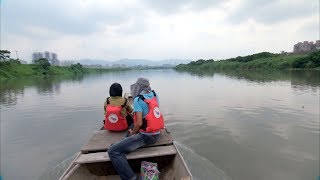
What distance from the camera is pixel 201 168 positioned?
23.9 ft

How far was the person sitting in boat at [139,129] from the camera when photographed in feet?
16.0

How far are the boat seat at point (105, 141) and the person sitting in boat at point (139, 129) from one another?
41 centimetres

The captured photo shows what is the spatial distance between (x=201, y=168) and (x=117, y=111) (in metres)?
2.97

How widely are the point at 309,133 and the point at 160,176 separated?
7663 mm

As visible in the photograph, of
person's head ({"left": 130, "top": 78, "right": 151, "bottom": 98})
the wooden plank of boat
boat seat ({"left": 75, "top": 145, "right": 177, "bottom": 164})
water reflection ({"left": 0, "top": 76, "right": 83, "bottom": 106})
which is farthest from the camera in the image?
water reflection ({"left": 0, "top": 76, "right": 83, "bottom": 106})

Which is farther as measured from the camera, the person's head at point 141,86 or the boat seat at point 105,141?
the boat seat at point 105,141

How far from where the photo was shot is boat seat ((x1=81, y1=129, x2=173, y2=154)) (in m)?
5.53

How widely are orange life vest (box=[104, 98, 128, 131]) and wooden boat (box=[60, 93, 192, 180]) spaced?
39cm

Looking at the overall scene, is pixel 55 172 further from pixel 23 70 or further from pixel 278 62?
pixel 278 62

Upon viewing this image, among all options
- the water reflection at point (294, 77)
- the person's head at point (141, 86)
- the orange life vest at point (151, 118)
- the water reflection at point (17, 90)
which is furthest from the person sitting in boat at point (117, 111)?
the water reflection at point (294, 77)

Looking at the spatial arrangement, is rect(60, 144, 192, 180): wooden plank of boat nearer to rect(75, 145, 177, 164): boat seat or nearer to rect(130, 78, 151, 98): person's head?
rect(75, 145, 177, 164): boat seat

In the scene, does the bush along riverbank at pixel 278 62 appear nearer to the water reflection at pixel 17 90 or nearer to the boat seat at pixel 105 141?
the water reflection at pixel 17 90

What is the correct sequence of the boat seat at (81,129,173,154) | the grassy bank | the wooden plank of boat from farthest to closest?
1. the grassy bank
2. the boat seat at (81,129,173,154)
3. the wooden plank of boat

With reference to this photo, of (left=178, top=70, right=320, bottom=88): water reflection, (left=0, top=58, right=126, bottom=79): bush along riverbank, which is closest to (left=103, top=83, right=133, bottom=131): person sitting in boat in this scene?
(left=178, top=70, right=320, bottom=88): water reflection
